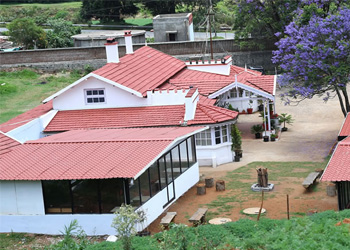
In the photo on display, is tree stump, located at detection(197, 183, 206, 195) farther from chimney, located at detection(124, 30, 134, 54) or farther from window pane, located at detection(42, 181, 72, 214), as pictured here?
chimney, located at detection(124, 30, 134, 54)

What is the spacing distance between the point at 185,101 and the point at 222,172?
3.56 meters

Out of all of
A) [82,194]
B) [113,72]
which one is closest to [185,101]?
[113,72]

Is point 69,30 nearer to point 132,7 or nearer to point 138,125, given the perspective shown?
point 132,7

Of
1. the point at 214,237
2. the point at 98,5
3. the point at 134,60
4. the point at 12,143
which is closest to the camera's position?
the point at 214,237

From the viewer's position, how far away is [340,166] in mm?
22656

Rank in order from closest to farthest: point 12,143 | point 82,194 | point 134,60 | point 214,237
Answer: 1. point 214,237
2. point 82,194
3. point 12,143
4. point 134,60

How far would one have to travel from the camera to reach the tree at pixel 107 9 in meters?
71.9

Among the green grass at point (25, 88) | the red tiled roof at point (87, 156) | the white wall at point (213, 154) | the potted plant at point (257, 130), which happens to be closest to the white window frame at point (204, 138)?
the white wall at point (213, 154)

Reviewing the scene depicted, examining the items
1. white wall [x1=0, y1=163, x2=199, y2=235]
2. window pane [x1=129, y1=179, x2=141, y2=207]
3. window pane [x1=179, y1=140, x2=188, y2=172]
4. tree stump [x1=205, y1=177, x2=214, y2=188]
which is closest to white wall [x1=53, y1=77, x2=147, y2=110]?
window pane [x1=179, y1=140, x2=188, y2=172]

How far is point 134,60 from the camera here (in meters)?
36.8

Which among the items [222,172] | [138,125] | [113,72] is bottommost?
[222,172]

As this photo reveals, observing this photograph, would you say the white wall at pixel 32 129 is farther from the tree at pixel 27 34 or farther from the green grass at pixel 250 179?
the tree at pixel 27 34

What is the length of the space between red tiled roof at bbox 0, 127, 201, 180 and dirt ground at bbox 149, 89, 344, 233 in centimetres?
238

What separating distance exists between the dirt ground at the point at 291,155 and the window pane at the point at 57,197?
9.73 ft
